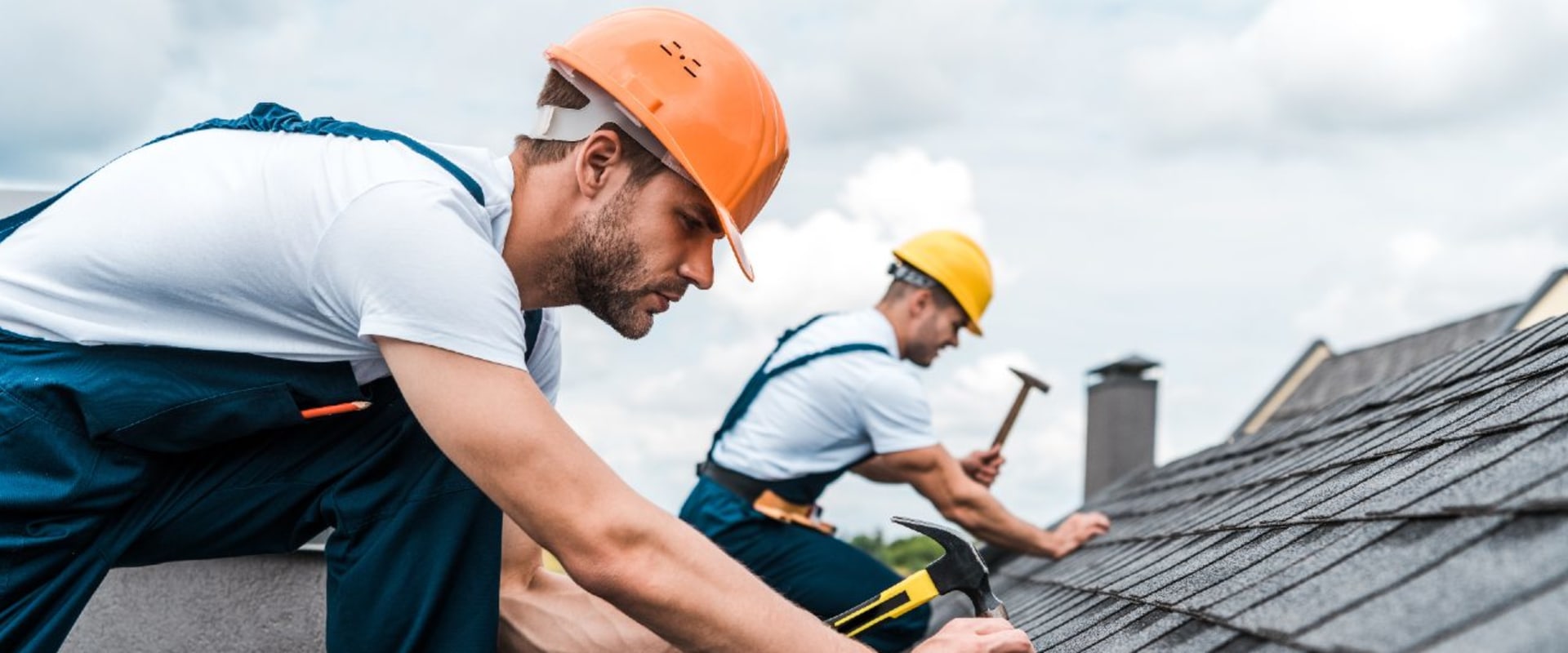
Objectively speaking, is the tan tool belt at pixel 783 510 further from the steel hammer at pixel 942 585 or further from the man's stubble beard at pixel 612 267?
the man's stubble beard at pixel 612 267

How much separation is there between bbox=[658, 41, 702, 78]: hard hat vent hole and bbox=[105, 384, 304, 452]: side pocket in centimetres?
104

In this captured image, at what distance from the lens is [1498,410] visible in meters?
2.72

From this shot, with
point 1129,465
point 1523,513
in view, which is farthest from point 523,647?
point 1129,465

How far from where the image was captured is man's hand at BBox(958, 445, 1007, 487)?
658 cm

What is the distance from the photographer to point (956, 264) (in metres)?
6.12

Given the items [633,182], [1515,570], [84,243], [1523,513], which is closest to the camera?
[1515,570]

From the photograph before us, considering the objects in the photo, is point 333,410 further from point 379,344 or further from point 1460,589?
point 1460,589

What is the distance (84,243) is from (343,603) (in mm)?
955

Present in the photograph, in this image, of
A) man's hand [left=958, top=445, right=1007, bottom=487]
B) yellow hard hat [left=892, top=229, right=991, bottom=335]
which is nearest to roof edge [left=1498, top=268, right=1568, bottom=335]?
man's hand [left=958, top=445, right=1007, bottom=487]

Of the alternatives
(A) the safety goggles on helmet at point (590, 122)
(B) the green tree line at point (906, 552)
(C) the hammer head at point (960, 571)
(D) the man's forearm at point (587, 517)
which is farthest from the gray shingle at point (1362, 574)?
(B) the green tree line at point (906, 552)

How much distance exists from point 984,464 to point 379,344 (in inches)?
191

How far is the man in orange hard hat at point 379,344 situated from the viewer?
6.89 ft

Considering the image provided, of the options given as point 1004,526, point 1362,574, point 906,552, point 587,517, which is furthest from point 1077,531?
point 906,552

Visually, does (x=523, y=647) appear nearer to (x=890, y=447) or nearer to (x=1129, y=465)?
(x=890, y=447)
